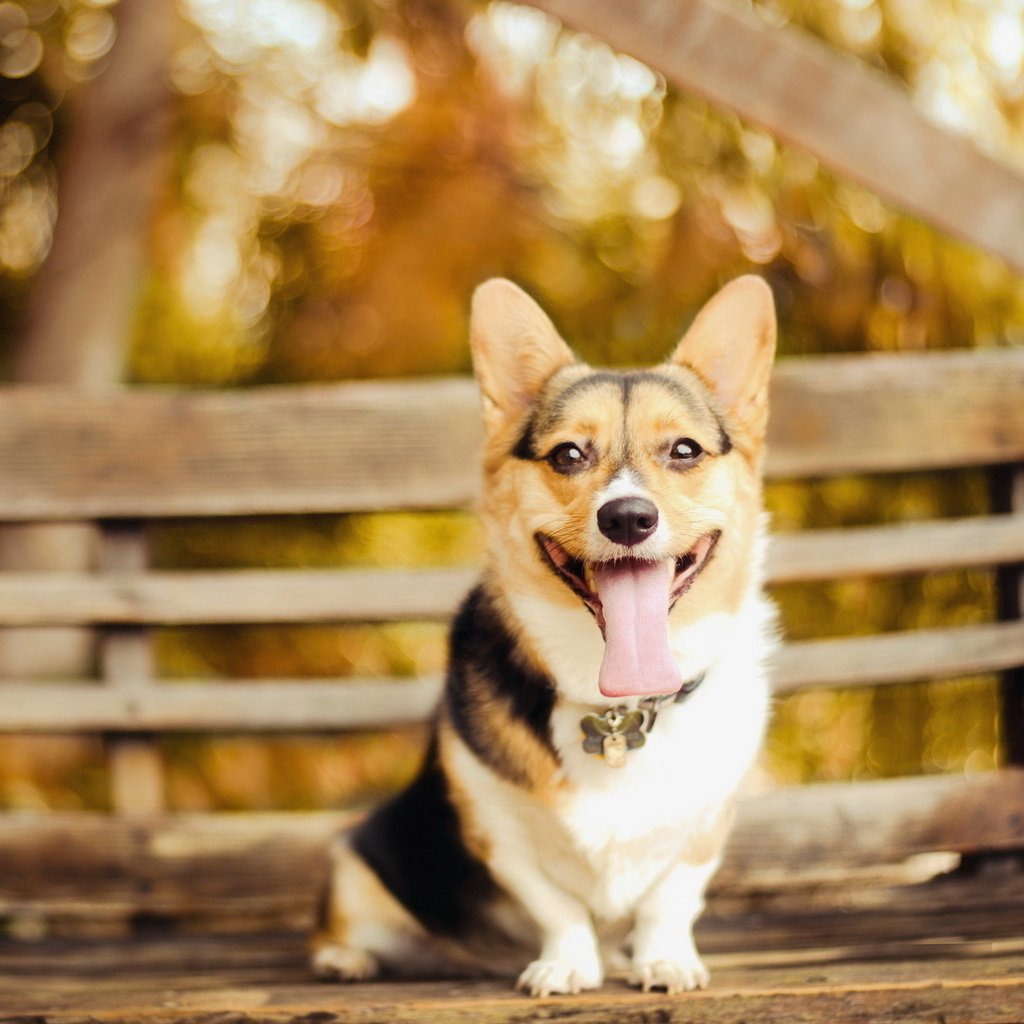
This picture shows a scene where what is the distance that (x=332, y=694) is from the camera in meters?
2.76

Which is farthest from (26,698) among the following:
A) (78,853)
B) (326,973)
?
(326,973)

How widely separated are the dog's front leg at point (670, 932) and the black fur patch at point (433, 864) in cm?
34

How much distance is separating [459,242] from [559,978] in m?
3.41

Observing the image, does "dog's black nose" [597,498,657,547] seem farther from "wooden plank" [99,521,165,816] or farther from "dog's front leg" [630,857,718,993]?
"wooden plank" [99,521,165,816]

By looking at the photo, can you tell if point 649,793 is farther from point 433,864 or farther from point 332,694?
point 332,694

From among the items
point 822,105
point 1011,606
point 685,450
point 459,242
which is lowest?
point 1011,606

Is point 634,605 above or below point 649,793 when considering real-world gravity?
above

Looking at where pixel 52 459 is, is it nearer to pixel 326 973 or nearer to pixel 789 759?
pixel 326 973

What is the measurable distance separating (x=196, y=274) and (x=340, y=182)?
1.16 m

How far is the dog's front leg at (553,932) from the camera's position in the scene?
1.89 m

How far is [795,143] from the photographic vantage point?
246 centimetres

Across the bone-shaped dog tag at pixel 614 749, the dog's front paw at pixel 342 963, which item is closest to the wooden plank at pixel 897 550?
the bone-shaped dog tag at pixel 614 749

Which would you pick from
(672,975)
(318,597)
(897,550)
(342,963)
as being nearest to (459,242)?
(318,597)

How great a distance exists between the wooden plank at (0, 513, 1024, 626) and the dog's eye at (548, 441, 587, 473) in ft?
2.32
